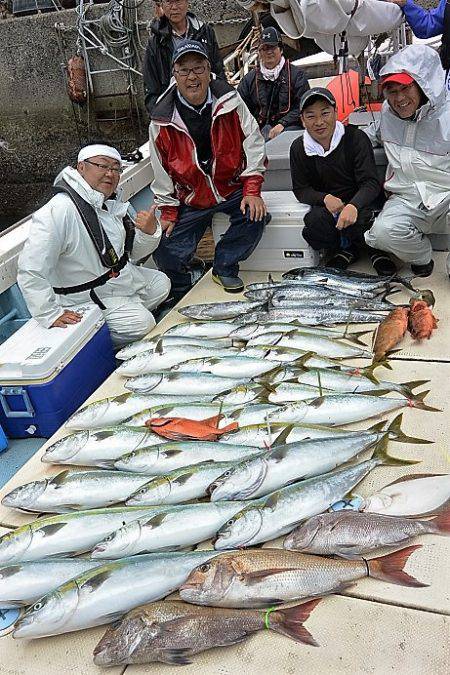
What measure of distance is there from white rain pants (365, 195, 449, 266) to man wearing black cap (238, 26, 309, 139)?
2325 mm

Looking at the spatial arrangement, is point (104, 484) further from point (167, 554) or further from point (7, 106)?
point (7, 106)

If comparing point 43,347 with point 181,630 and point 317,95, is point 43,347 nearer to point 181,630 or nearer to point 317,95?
point 181,630

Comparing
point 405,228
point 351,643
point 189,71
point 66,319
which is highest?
point 189,71

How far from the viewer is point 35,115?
1616 centimetres

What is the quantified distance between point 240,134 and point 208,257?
55.7 inches

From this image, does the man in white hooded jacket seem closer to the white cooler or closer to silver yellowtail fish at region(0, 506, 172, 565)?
the white cooler

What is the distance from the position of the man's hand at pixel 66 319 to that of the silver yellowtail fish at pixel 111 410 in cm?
68

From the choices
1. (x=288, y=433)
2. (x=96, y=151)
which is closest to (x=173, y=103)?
(x=96, y=151)

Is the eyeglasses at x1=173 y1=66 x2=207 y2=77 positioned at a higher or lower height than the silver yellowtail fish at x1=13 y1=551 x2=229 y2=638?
higher

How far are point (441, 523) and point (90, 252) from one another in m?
2.78

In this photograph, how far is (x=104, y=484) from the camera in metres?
2.65

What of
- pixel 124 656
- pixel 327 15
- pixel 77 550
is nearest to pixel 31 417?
pixel 77 550

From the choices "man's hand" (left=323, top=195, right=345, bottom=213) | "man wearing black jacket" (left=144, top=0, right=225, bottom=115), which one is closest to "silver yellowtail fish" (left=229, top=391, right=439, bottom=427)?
"man's hand" (left=323, top=195, right=345, bottom=213)

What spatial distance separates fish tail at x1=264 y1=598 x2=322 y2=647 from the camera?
2023mm
